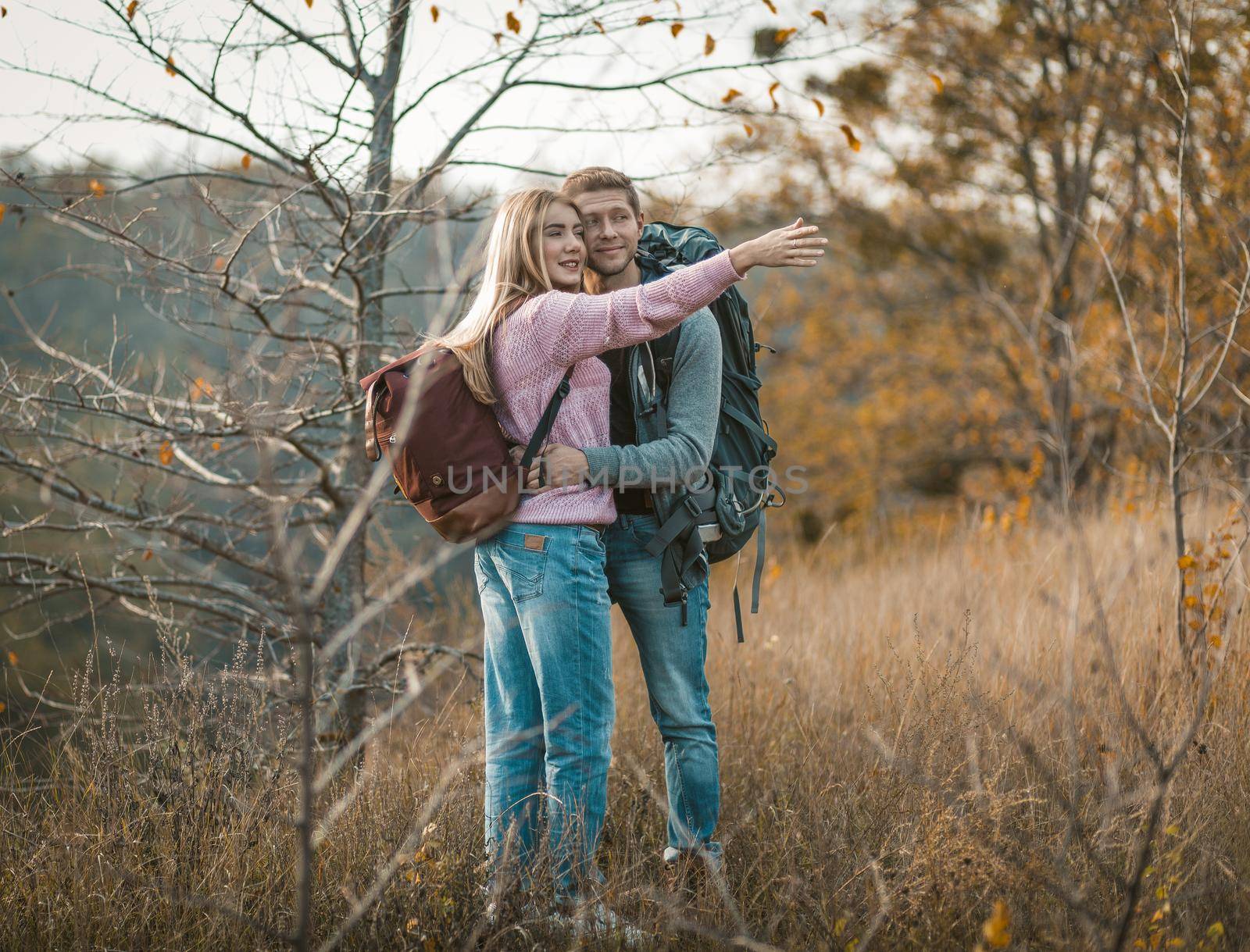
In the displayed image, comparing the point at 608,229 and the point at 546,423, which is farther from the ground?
the point at 608,229

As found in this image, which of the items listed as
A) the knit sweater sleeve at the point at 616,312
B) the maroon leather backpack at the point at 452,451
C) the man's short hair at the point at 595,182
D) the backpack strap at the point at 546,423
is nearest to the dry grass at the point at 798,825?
the maroon leather backpack at the point at 452,451

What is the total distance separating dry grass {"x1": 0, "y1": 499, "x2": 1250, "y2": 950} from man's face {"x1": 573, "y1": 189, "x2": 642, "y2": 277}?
1.32m

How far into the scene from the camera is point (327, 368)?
3951 mm

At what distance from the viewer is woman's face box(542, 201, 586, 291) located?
2.45 meters

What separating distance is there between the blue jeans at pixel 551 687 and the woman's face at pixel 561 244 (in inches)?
25.6

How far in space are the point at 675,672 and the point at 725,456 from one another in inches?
23.8

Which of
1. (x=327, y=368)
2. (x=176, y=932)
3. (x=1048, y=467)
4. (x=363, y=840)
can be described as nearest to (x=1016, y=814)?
(x=363, y=840)

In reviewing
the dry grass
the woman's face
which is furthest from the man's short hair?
the dry grass

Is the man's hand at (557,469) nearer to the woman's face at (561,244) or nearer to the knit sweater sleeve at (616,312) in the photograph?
the knit sweater sleeve at (616,312)

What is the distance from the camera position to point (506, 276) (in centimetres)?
241

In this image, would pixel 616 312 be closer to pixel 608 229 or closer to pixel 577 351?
pixel 577 351

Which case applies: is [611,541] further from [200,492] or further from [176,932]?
[200,492]

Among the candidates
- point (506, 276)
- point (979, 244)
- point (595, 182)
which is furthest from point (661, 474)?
A: point (979, 244)

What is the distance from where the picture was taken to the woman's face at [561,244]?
245 cm
